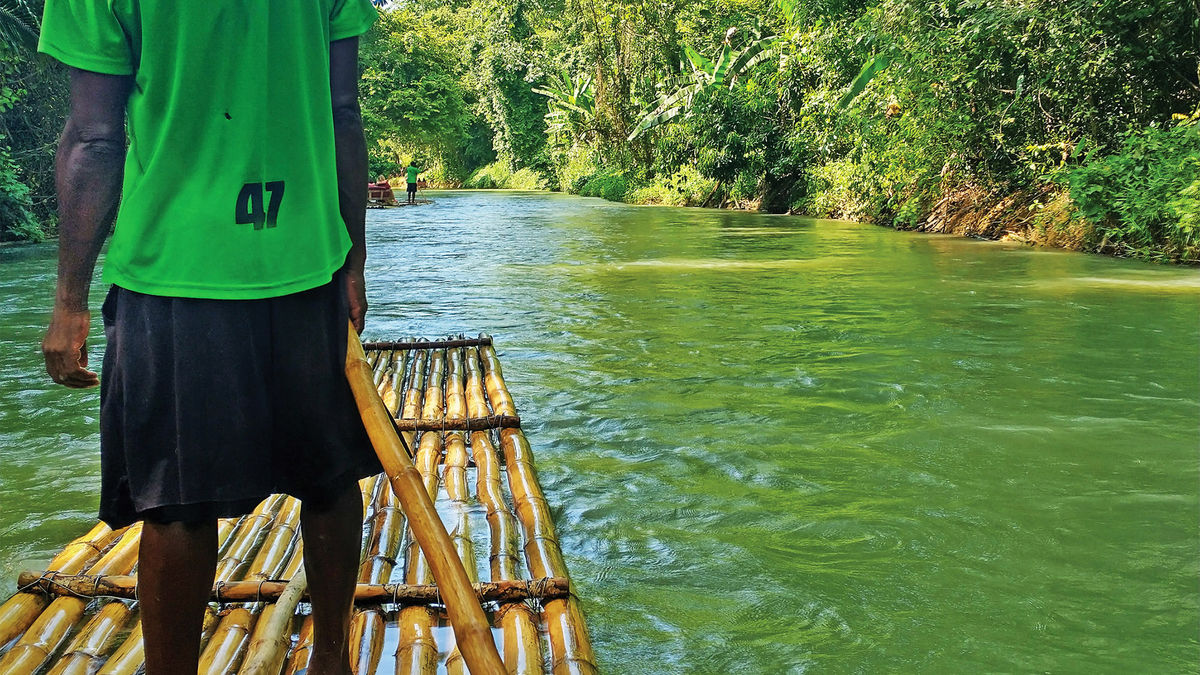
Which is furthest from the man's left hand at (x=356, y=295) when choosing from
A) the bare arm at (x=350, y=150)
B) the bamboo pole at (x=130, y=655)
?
the bamboo pole at (x=130, y=655)

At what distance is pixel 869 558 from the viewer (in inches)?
109

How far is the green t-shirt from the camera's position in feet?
5.02

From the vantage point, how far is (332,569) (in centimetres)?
185

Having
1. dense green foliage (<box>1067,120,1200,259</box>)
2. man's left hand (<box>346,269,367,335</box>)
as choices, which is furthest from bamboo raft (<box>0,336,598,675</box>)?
dense green foliage (<box>1067,120,1200,259</box>)

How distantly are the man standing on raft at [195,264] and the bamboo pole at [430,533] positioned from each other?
5 centimetres

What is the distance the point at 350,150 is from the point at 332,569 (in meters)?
0.74

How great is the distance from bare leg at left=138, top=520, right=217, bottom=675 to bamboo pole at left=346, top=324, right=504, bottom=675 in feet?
0.97

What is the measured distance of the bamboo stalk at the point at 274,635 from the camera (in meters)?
1.97

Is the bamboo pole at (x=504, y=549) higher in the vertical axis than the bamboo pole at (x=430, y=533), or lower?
lower

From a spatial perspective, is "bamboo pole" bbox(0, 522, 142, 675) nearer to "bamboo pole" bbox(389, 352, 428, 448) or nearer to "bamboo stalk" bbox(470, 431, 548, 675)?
"bamboo stalk" bbox(470, 431, 548, 675)

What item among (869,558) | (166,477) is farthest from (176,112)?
(869,558)

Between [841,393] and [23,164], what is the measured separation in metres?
12.8

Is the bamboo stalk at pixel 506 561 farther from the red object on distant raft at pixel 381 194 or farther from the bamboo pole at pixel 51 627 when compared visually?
the red object on distant raft at pixel 381 194

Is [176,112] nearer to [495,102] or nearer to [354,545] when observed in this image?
[354,545]
